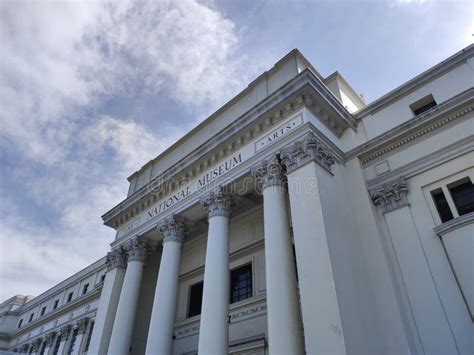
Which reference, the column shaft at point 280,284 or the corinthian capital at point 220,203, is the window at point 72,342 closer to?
the corinthian capital at point 220,203

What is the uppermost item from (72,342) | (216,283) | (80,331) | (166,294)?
(80,331)

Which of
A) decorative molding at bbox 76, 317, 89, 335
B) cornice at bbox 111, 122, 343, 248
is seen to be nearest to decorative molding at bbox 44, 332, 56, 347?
decorative molding at bbox 76, 317, 89, 335

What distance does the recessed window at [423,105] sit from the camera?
513 inches

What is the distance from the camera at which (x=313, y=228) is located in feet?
33.7

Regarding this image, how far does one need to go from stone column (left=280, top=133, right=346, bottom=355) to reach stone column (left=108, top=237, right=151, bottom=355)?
9.17 m

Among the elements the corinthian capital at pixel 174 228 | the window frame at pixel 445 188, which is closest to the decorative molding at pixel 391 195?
the window frame at pixel 445 188

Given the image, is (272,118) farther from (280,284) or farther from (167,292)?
(167,292)

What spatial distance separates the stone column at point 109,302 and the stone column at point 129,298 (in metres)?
0.74

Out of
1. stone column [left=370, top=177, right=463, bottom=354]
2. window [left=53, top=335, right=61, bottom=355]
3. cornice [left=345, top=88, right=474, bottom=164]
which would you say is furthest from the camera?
window [left=53, top=335, right=61, bottom=355]

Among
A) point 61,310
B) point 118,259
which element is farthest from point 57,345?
point 118,259

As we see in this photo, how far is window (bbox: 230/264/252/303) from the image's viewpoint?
51.2 ft

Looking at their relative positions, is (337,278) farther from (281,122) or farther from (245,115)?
(245,115)

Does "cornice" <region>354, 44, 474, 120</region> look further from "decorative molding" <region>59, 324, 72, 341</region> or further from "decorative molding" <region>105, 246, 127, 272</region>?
"decorative molding" <region>59, 324, 72, 341</region>

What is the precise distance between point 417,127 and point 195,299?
489 inches
